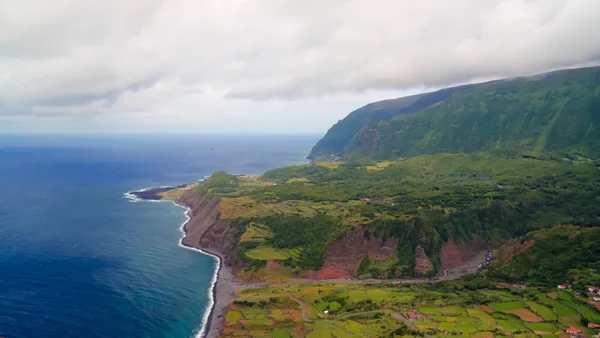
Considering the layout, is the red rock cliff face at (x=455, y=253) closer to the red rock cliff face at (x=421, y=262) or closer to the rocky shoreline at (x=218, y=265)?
the rocky shoreline at (x=218, y=265)

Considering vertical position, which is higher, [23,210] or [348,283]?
[23,210]

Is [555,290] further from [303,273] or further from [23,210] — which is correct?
[23,210]

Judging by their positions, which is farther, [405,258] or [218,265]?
[218,265]

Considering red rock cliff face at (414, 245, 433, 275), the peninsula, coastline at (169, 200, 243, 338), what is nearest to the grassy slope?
the peninsula

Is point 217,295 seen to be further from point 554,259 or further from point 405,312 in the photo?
point 554,259

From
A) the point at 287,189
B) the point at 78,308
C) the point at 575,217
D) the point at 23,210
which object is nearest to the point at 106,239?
the point at 78,308

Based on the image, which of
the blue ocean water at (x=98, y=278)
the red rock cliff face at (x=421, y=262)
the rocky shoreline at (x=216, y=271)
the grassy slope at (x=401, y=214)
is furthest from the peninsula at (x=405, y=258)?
the blue ocean water at (x=98, y=278)

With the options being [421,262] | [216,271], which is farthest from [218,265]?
[421,262]
